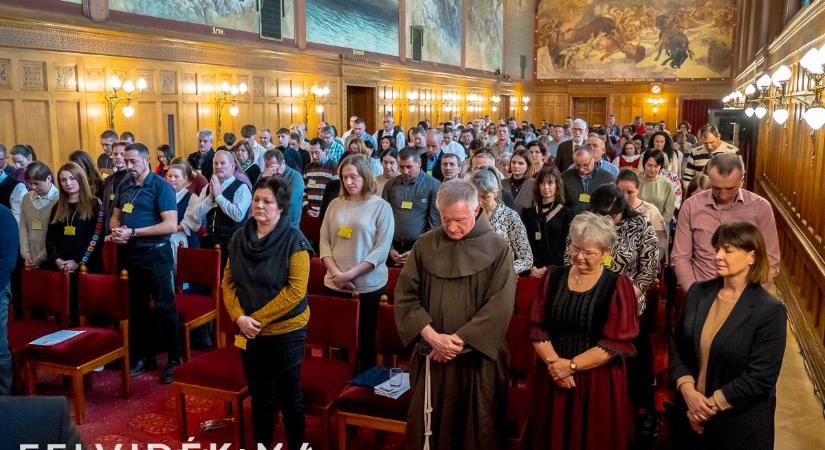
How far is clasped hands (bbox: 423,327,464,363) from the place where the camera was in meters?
3.16

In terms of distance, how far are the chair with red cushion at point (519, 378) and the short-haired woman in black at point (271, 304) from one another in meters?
1.18

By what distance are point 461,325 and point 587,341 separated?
627mm

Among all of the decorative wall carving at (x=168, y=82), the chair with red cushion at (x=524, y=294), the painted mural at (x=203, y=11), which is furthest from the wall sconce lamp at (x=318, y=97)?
the chair with red cushion at (x=524, y=294)

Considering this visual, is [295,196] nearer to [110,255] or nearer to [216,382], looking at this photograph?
[110,255]

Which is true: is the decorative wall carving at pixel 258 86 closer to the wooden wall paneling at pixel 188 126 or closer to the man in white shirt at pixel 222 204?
the wooden wall paneling at pixel 188 126

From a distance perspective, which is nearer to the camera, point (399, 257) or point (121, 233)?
point (121, 233)

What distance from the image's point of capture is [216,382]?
410cm

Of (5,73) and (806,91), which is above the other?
(5,73)

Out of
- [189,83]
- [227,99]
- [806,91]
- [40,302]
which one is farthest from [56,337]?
[227,99]

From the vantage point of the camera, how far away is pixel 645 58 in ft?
97.8

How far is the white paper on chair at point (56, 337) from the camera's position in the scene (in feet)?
15.1

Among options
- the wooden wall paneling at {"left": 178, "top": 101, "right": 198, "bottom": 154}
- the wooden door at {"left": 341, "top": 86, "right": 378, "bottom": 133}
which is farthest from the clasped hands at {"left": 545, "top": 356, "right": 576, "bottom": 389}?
the wooden door at {"left": 341, "top": 86, "right": 378, "bottom": 133}

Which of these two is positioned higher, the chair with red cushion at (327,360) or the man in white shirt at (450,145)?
the man in white shirt at (450,145)

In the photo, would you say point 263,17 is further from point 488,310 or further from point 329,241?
point 488,310
